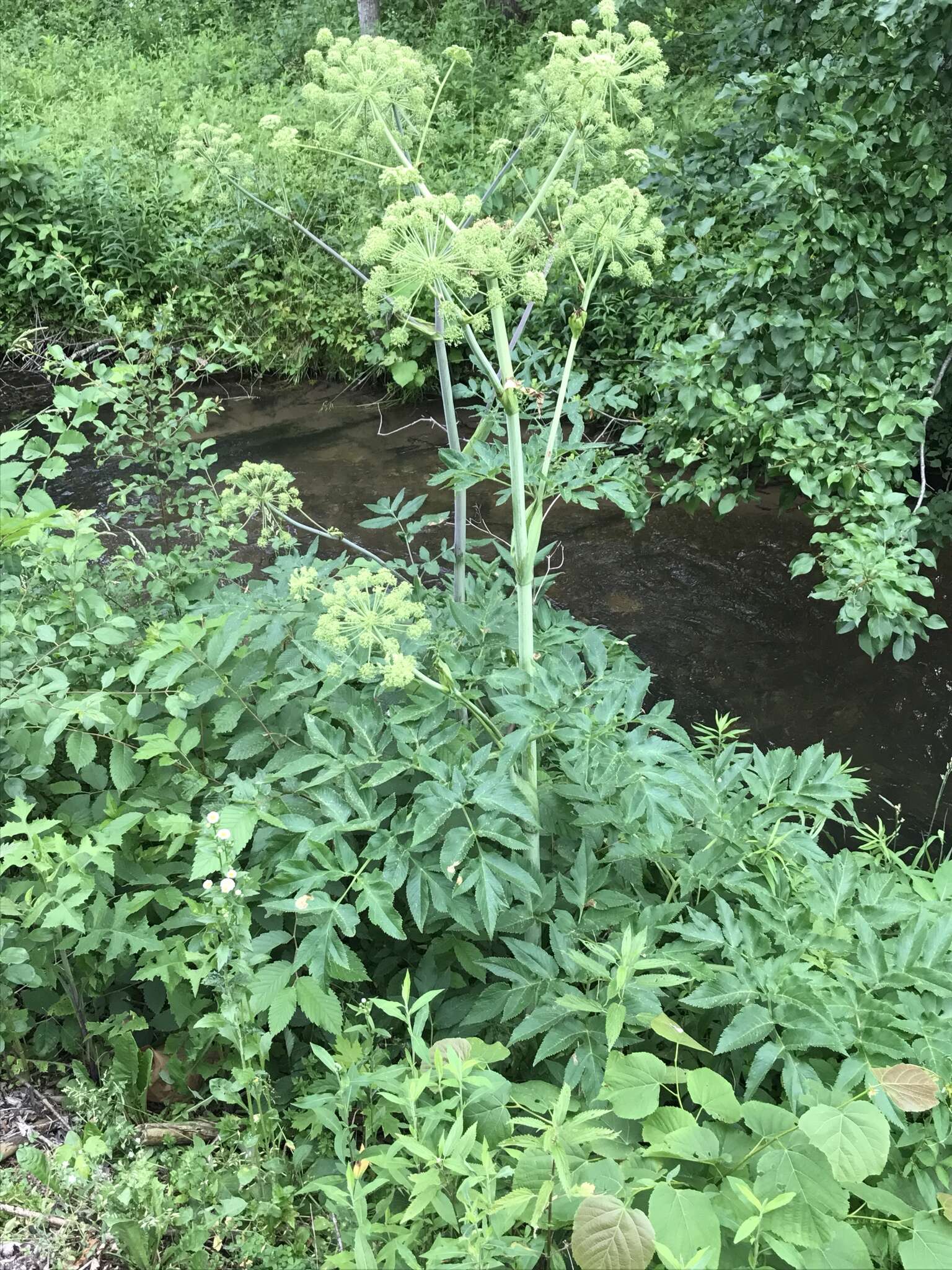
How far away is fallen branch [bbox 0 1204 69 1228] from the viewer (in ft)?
6.12

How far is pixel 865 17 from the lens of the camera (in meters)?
3.99

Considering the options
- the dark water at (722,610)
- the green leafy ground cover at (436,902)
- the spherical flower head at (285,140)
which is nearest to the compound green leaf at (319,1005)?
the green leafy ground cover at (436,902)

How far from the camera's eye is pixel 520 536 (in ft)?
7.11

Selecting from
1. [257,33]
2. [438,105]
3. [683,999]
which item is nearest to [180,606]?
[438,105]

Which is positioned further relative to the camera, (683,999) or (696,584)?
(696,584)

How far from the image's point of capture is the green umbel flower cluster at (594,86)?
206 cm

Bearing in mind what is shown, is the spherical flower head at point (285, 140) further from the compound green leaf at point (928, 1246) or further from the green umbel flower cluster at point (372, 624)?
the compound green leaf at point (928, 1246)

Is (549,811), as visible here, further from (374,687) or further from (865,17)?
(865,17)

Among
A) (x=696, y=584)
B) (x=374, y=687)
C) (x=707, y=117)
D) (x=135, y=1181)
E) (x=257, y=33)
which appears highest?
(x=257, y=33)

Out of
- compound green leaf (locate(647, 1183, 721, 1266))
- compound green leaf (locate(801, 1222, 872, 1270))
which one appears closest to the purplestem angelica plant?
compound green leaf (locate(647, 1183, 721, 1266))

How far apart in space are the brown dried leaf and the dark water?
9.17ft

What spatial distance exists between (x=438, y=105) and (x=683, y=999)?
218cm

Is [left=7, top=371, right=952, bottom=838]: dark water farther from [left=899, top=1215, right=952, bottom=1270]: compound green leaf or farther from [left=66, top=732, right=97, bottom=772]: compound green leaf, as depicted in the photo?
[left=899, top=1215, right=952, bottom=1270]: compound green leaf

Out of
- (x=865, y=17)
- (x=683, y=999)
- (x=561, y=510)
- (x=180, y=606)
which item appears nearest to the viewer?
A: (x=683, y=999)
